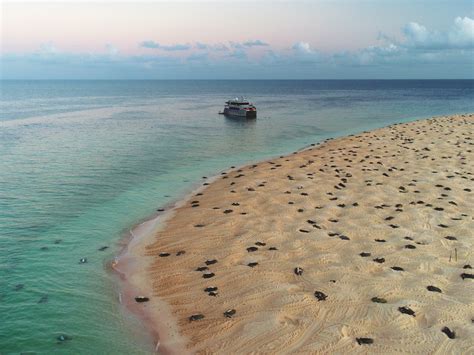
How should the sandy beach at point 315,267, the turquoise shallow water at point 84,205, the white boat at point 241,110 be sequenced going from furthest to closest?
the white boat at point 241,110 → the turquoise shallow water at point 84,205 → the sandy beach at point 315,267

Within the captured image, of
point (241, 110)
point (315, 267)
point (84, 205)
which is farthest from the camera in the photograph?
point (241, 110)

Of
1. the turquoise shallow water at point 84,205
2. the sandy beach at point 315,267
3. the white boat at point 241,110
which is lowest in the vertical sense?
the turquoise shallow water at point 84,205

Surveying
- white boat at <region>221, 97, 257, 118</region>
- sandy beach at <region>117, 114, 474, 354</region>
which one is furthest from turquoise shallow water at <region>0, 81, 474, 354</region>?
white boat at <region>221, 97, 257, 118</region>

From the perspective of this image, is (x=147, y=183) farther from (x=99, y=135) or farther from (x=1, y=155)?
(x=99, y=135)

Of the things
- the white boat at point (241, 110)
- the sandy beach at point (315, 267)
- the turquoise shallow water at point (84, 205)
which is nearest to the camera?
the sandy beach at point (315, 267)

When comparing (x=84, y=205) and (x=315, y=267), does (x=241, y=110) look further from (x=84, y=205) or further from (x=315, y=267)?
(x=315, y=267)

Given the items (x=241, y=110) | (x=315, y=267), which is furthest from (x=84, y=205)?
(x=241, y=110)

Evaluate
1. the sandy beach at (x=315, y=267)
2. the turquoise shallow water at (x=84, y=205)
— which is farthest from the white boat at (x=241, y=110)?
the sandy beach at (x=315, y=267)

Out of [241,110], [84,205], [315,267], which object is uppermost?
[241,110]

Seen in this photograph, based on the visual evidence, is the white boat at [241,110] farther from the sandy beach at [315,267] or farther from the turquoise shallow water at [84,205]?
the sandy beach at [315,267]
